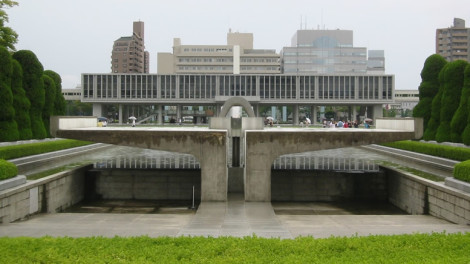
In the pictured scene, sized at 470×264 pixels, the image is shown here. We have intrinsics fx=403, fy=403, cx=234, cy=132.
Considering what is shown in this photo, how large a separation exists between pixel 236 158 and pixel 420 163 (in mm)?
12060

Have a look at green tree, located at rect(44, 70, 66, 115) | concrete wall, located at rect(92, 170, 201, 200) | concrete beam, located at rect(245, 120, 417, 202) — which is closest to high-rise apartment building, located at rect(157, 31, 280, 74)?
green tree, located at rect(44, 70, 66, 115)

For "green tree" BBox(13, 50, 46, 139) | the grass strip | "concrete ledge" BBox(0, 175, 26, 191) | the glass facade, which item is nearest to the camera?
the grass strip

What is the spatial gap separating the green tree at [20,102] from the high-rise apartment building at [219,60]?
3145 inches

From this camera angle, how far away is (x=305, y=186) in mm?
24188

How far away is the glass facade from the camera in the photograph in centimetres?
7975

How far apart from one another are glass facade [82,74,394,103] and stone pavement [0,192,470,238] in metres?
64.3

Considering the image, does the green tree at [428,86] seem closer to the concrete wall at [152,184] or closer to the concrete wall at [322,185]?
the concrete wall at [322,185]

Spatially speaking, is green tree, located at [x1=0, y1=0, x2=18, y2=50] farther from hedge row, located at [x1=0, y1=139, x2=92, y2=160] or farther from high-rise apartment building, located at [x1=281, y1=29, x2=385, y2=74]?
high-rise apartment building, located at [x1=281, y1=29, x2=385, y2=74]

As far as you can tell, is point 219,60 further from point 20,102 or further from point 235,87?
point 20,102

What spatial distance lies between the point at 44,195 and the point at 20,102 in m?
13.2

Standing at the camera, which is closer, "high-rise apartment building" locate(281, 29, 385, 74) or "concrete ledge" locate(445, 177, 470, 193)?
"concrete ledge" locate(445, 177, 470, 193)

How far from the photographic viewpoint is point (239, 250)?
848 centimetres

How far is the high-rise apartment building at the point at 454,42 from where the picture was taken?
4889 inches

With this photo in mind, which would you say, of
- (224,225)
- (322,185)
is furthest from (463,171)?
(322,185)
